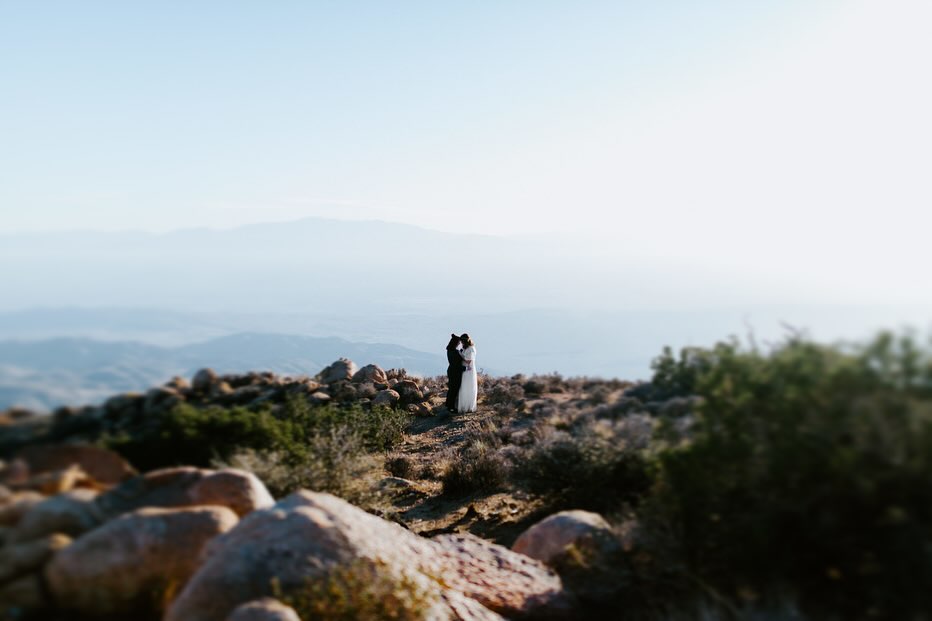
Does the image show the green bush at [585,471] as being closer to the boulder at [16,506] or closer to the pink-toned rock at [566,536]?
the pink-toned rock at [566,536]

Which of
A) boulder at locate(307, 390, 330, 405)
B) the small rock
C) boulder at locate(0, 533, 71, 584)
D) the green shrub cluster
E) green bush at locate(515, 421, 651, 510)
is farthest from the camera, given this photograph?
the small rock

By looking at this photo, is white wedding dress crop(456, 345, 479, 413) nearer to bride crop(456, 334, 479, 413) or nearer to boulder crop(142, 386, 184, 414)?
bride crop(456, 334, 479, 413)

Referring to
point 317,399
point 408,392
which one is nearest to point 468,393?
point 408,392

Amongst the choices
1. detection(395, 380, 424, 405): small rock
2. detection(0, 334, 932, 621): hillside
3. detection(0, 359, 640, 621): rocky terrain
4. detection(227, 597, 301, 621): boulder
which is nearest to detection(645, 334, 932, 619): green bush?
detection(0, 334, 932, 621): hillside

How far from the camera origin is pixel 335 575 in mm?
5859

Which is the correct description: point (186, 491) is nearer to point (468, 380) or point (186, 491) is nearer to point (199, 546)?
point (199, 546)

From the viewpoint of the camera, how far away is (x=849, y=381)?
4.80 metres

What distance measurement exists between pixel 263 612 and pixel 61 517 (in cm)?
185

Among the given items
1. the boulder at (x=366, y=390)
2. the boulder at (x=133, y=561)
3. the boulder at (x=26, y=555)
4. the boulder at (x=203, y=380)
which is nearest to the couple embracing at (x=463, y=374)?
the boulder at (x=366, y=390)

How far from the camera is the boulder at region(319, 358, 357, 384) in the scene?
676 inches

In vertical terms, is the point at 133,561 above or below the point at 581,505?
above

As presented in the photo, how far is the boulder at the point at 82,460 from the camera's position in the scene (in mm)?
5371

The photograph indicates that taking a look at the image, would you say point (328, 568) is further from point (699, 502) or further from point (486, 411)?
point (486, 411)

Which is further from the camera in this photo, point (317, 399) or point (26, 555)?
point (317, 399)
